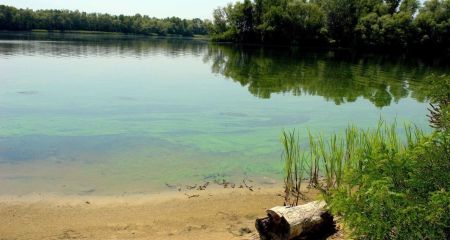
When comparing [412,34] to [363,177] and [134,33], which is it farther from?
[134,33]

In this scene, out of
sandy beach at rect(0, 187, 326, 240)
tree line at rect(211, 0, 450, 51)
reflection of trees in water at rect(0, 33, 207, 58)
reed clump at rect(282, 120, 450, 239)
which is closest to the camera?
reed clump at rect(282, 120, 450, 239)

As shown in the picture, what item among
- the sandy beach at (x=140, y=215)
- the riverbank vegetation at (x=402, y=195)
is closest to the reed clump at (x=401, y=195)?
the riverbank vegetation at (x=402, y=195)

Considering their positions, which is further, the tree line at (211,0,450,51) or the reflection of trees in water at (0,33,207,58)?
the tree line at (211,0,450,51)

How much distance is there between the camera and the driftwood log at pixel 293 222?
5.39 meters

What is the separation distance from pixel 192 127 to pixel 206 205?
19.9ft

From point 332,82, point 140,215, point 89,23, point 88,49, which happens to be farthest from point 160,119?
point 89,23

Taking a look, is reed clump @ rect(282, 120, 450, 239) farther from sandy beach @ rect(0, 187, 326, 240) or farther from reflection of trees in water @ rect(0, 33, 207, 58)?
reflection of trees in water @ rect(0, 33, 207, 58)

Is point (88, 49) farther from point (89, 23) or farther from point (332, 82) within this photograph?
point (89, 23)

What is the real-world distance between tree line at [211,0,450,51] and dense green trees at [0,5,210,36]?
21899mm

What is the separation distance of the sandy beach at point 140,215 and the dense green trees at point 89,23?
94241 mm

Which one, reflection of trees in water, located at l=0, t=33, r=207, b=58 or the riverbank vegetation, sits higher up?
the riverbank vegetation

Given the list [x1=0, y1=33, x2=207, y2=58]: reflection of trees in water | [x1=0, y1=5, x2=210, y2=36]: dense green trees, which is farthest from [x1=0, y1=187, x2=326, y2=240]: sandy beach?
[x1=0, y1=5, x2=210, y2=36]: dense green trees

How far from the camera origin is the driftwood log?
5.39m

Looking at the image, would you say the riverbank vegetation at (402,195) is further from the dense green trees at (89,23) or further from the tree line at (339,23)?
the dense green trees at (89,23)
